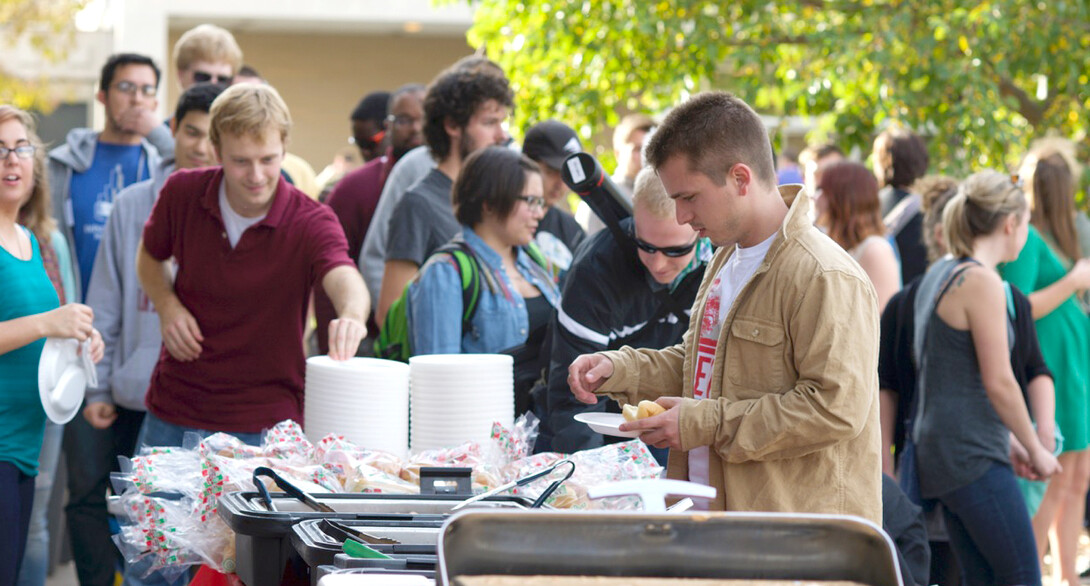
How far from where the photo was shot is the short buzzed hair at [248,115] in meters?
3.94

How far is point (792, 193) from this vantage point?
2.97 metres

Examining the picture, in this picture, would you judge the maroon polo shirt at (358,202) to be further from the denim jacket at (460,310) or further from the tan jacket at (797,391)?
the tan jacket at (797,391)

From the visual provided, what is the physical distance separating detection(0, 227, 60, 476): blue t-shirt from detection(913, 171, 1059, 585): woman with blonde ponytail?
315cm

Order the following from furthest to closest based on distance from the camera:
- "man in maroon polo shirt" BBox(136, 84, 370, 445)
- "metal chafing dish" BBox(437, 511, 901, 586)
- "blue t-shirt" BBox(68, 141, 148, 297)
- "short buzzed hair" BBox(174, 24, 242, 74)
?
"short buzzed hair" BBox(174, 24, 242, 74) → "blue t-shirt" BBox(68, 141, 148, 297) → "man in maroon polo shirt" BBox(136, 84, 370, 445) → "metal chafing dish" BBox(437, 511, 901, 586)

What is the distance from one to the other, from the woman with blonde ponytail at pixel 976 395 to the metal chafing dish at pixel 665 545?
128 inches

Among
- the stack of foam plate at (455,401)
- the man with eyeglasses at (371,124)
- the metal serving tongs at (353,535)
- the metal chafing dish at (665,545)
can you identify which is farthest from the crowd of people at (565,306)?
the man with eyeglasses at (371,124)

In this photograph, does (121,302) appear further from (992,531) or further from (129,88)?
(992,531)

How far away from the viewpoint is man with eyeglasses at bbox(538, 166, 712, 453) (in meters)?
3.79

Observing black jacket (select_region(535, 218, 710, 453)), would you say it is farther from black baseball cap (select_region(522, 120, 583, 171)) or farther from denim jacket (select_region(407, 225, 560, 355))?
black baseball cap (select_region(522, 120, 583, 171))

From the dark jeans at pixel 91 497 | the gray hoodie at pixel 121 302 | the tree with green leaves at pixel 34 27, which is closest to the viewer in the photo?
the gray hoodie at pixel 121 302

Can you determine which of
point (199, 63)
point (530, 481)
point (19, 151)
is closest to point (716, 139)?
point (530, 481)

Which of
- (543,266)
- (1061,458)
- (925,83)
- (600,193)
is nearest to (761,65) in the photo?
(925,83)

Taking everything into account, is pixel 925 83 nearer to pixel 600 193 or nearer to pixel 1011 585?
pixel 1011 585

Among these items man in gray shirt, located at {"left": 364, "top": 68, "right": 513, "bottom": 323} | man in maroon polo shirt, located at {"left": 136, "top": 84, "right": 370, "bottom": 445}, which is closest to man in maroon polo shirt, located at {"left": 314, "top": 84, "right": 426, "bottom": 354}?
man in gray shirt, located at {"left": 364, "top": 68, "right": 513, "bottom": 323}
